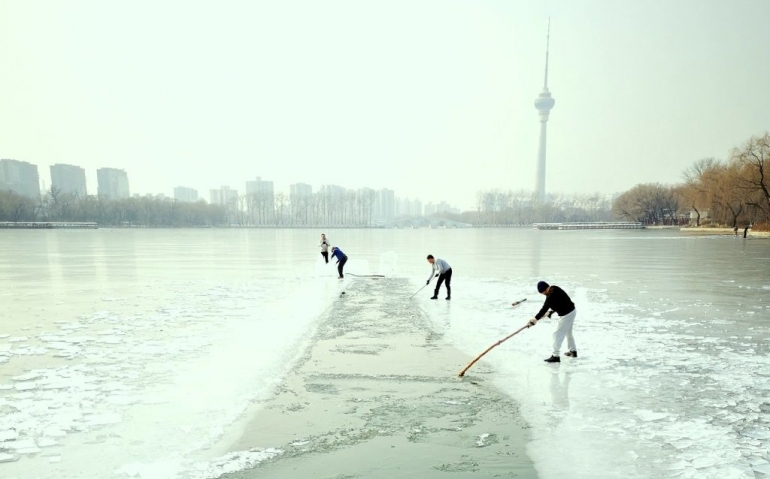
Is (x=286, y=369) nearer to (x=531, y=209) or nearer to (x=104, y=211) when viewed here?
(x=104, y=211)

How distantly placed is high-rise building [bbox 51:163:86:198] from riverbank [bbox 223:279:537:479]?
203575mm

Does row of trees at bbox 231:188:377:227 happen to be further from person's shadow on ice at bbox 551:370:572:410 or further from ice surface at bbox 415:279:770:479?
person's shadow on ice at bbox 551:370:572:410

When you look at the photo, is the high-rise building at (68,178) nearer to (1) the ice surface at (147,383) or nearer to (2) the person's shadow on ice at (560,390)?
(1) the ice surface at (147,383)

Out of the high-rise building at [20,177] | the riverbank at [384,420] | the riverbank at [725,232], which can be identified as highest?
the high-rise building at [20,177]

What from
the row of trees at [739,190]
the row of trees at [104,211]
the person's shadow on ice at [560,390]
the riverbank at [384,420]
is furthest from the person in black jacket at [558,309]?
the row of trees at [104,211]

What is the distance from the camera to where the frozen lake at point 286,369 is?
4.76 metres

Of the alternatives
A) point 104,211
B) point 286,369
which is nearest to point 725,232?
point 286,369

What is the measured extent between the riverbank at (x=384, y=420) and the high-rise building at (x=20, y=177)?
194 m

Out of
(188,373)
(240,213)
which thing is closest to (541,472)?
(188,373)

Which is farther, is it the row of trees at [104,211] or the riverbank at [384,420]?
the row of trees at [104,211]

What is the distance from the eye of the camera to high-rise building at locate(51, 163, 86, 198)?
176875 mm

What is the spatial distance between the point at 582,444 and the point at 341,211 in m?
165

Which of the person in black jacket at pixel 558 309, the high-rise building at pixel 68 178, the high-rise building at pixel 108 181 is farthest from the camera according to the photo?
the high-rise building at pixel 108 181

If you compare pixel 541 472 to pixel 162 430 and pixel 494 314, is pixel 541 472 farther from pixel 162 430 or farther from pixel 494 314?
pixel 494 314
